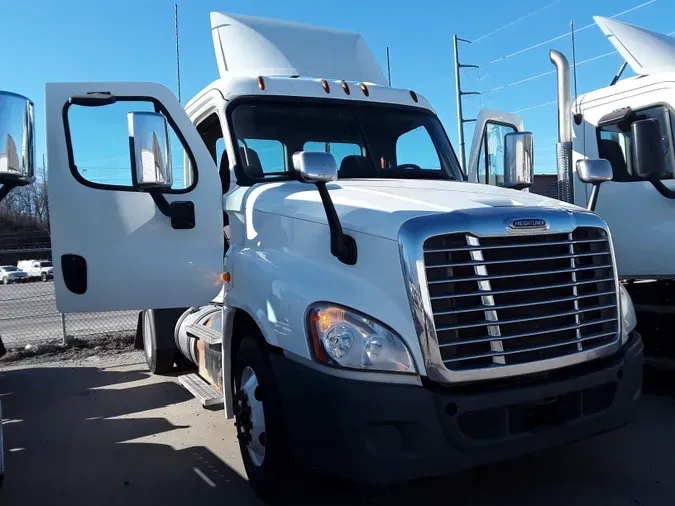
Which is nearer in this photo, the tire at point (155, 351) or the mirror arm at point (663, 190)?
the mirror arm at point (663, 190)

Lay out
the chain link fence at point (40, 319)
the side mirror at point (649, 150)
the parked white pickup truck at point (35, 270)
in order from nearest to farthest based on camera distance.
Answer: the side mirror at point (649, 150)
the chain link fence at point (40, 319)
the parked white pickup truck at point (35, 270)

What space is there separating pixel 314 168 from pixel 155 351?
4.60 meters

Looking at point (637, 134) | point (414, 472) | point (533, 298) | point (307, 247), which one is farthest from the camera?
point (637, 134)

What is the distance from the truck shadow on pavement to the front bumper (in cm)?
21

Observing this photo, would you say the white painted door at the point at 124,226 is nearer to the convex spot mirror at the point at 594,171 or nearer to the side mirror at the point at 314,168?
the side mirror at the point at 314,168

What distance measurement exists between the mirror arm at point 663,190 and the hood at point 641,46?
3.72 ft

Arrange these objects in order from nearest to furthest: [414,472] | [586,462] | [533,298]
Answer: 1. [414,472]
2. [533,298]
3. [586,462]

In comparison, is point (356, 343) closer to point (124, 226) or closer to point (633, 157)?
point (124, 226)

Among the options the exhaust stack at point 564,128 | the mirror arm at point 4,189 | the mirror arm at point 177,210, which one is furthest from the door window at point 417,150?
the mirror arm at point 4,189

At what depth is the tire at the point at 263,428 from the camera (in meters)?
3.10

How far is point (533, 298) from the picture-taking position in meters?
3.06

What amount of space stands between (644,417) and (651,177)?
1.97 metres

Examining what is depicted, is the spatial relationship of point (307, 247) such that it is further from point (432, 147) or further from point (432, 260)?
point (432, 147)

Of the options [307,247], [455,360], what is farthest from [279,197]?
[455,360]
